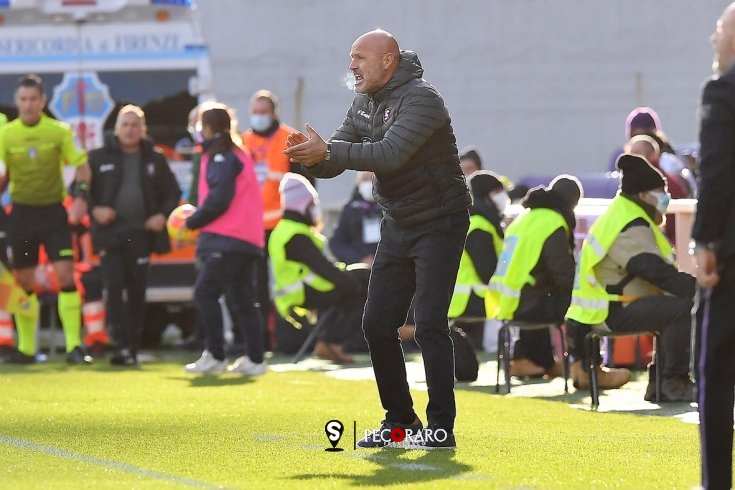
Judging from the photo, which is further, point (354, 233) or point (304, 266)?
point (354, 233)

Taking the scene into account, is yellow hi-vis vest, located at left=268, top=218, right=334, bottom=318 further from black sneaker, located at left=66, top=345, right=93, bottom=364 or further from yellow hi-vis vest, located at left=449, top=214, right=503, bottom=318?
yellow hi-vis vest, located at left=449, top=214, right=503, bottom=318

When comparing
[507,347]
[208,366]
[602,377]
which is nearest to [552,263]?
[507,347]

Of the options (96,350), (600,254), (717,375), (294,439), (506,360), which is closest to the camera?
(717,375)

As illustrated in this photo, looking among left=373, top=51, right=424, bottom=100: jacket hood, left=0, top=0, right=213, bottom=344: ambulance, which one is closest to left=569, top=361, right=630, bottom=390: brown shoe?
left=373, top=51, right=424, bottom=100: jacket hood

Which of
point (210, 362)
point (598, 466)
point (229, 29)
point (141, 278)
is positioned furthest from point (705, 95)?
point (229, 29)

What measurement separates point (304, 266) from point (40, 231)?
82.7 inches

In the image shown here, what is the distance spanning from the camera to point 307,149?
8133 mm

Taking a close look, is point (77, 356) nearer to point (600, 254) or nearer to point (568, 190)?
point (568, 190)

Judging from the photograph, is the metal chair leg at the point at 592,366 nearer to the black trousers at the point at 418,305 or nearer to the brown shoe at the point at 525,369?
the brown shoe at the point at 525,369

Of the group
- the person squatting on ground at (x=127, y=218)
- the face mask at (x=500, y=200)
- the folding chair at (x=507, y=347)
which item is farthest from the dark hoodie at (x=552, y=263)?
the person squatting on ground at (x=127, y=218)

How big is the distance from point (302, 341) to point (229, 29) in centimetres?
1331

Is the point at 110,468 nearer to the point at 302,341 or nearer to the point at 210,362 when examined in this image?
the point at 210,362

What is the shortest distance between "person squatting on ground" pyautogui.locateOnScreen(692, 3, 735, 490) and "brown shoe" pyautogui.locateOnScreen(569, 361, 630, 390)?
18.6 feet

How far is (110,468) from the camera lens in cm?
796
